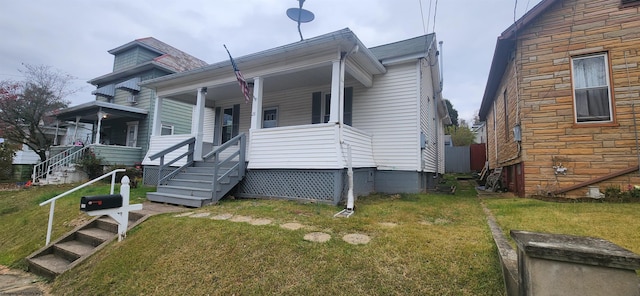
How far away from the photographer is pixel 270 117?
10.3 metres

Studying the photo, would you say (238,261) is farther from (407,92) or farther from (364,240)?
(407,92)

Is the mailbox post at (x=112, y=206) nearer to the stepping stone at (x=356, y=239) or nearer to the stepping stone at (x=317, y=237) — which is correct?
the stepping stone at (x=317, y=237)

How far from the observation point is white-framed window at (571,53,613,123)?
19.3 feet

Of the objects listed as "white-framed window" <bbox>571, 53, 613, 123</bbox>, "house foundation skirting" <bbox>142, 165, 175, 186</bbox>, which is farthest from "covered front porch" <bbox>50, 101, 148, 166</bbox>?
"white-framed window" <bbox>571, 53, 613, 123</bbox>

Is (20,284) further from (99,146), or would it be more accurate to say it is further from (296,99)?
(99,146)

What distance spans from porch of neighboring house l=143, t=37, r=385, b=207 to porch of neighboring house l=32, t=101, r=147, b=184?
17.3ft

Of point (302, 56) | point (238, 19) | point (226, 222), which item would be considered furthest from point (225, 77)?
point (238, 19)

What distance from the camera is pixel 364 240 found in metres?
3.54

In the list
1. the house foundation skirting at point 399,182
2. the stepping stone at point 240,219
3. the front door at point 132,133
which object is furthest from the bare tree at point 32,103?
the house foundation skirting at point 399,182

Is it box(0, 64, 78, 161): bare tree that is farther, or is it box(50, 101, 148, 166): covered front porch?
box(0, 64, 78, 161): bare tree

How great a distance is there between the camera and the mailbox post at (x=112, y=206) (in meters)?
3.86

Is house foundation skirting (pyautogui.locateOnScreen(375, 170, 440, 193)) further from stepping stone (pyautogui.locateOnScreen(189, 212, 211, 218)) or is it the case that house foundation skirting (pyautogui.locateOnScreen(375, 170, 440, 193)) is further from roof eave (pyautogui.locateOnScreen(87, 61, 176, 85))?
roof eave (pyautogui.locateOnScreen(87, 61, 176, 85))

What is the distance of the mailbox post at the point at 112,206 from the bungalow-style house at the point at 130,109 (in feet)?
33.4

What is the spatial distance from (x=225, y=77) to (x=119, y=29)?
62.8 ft
